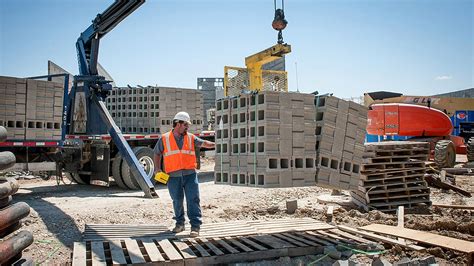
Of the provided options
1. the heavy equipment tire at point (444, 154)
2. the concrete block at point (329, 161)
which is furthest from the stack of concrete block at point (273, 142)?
the heavy equipment tire at point (444, 154)

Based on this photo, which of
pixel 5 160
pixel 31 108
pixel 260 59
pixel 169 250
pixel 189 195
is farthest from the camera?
pixel 260 59

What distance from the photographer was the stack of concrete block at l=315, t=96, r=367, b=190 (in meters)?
7.11

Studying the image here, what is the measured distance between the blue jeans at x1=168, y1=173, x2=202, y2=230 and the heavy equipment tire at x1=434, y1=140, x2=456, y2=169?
11.2m

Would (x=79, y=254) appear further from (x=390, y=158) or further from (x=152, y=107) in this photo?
(x=152, y=107)

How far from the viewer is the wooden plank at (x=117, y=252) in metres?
5.01

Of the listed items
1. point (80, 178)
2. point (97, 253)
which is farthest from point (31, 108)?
point (97, 253)

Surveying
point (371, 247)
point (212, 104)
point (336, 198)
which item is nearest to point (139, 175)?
point (336, 198)

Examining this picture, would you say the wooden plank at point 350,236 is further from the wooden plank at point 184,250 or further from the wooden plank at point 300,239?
the wooden plank at point 184,250

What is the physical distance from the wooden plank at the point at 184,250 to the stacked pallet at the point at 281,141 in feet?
5.24

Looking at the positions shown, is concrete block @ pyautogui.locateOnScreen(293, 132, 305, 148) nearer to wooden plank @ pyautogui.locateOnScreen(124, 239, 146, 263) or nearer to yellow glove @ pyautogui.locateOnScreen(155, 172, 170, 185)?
yellow glove @ pyautogui.locateOnScreen(155, 172, 170, 185)

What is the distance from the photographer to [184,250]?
554 cm

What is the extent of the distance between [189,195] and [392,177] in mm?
4826

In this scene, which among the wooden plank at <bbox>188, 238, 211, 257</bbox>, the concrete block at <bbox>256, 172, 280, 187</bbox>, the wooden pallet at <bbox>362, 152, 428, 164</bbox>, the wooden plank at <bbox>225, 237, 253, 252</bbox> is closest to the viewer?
the wooden plank at <bbox>188, 238, 211, 257</bbox>

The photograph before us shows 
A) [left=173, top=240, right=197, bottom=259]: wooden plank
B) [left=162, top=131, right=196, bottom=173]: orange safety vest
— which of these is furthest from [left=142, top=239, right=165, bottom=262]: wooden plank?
[left=162, top=131, right=196, bottom=173]: orange safety vest
